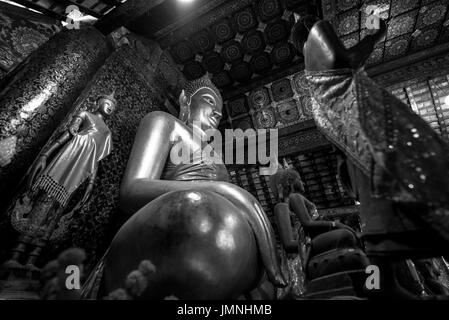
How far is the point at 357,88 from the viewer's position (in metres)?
1.07

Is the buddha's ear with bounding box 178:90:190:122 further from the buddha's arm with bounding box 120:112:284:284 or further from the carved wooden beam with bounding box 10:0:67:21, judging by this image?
the carved wooden beam with bounding box 10:0:67:21

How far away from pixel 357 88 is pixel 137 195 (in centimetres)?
136

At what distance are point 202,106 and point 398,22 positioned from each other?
284cm

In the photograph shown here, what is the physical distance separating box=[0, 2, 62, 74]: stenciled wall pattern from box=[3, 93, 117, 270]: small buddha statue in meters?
1.18

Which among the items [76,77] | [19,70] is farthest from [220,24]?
[19,70]

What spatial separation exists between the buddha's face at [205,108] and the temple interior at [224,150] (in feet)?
0.06

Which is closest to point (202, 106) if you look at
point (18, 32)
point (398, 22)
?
point (18, 32)

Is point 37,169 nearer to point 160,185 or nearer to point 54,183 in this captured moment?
point 54,183

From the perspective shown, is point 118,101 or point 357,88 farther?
point 118,101

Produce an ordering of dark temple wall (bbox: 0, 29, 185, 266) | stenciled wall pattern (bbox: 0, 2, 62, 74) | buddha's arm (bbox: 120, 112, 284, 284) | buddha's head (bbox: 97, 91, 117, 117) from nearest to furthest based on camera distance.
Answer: buddha's arm (bbox: 120, 112, 284, 284)
dark temple wall (bbox: 0, 29, 185, 266)
buddha's head (bbox: 97, 91, 117, 117)
stenciled wall pattern (bbox: 0, 2, 62, 74)

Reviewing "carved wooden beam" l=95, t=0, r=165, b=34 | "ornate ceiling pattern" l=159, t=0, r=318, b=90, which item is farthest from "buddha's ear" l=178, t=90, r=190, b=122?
"ornate ceiling pattern" l=159, t=0, r=318, b=90

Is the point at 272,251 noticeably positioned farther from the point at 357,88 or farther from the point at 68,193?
the point at 68,193

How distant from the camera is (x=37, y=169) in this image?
1732mm

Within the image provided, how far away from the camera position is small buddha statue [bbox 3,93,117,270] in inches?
65.0
